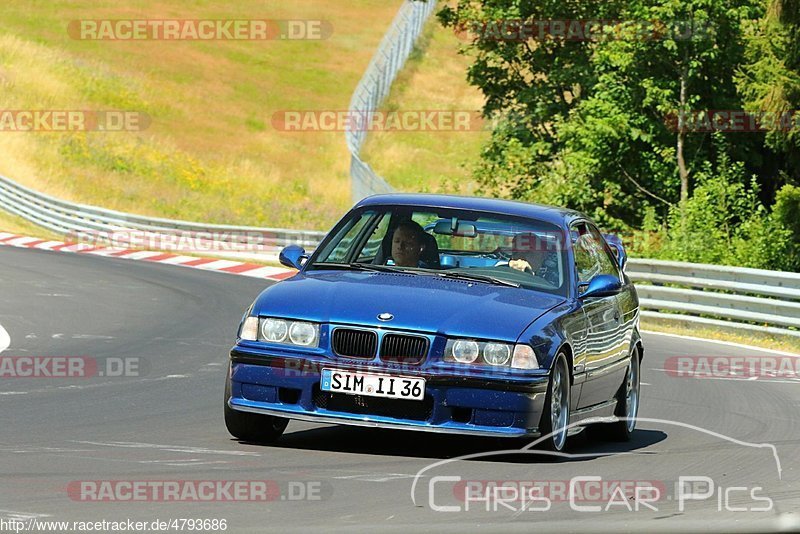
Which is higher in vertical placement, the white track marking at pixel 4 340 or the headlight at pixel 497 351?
the headlight at pixel 497 351

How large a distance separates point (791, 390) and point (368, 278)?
21.6ft

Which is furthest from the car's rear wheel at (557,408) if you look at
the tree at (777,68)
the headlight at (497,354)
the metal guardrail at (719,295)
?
the tree at (777,68)

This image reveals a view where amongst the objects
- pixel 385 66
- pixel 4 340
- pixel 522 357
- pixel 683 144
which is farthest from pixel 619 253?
pixel 385 66

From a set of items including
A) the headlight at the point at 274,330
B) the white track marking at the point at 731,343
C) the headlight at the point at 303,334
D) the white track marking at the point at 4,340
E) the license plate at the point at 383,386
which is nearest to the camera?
the license plate at the point at 383,386

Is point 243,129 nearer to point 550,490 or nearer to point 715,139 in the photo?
point 715,139

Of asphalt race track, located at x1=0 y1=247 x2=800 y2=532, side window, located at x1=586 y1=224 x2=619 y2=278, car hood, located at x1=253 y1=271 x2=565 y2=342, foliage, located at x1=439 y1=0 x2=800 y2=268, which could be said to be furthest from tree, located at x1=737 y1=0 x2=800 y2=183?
car hood, located at x1=253 y1=271 x2=565 y2=342

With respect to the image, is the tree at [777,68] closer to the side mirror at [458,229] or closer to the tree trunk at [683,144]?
the tree trunk at [683,144]

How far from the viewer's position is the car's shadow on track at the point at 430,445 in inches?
351

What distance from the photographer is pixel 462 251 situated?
33.5ft

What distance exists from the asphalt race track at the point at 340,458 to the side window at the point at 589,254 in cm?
114

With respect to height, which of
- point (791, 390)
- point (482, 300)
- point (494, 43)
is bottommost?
point (791, 390)

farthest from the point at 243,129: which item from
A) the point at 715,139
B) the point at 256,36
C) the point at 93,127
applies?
the point at 715,139

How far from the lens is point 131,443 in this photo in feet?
29.5

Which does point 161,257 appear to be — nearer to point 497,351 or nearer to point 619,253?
point 619,253
